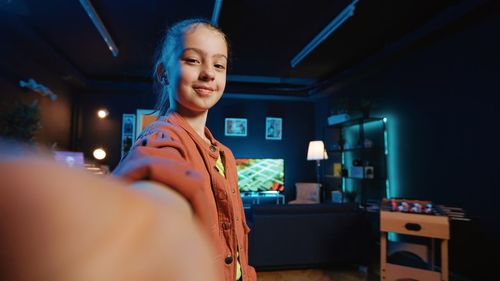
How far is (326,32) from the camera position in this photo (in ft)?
11.0

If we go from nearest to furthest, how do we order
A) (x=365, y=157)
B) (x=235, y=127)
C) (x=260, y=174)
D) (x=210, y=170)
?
(x=210, y=170) < (x=365, y=157) < (x=260, y=174) < (x=235, y=127)

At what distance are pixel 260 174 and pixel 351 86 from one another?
2.72 meters

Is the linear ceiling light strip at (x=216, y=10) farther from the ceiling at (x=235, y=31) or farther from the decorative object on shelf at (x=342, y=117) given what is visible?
the decorative object on shelf at (x=342, y=117)

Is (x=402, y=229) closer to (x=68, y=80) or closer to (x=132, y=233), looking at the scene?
(x=132, y=233)

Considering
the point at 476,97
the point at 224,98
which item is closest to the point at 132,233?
the point at 476,97

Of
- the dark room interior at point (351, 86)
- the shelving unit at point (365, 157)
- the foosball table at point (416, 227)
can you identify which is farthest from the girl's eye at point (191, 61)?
the shelving unit at point (365, 157)

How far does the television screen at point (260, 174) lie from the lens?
225 inches

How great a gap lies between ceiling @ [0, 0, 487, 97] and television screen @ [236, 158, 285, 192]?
2174 mm

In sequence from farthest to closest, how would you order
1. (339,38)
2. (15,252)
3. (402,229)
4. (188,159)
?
(339,38), (402,229), (188,159), (15,252)

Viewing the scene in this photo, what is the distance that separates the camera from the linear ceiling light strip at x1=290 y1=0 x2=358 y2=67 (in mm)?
2721

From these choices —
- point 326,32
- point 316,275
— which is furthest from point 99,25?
point 316,275

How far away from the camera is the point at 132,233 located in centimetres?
17

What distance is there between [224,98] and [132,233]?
583cm

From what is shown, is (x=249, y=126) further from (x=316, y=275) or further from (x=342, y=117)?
(x=316, y=275)
